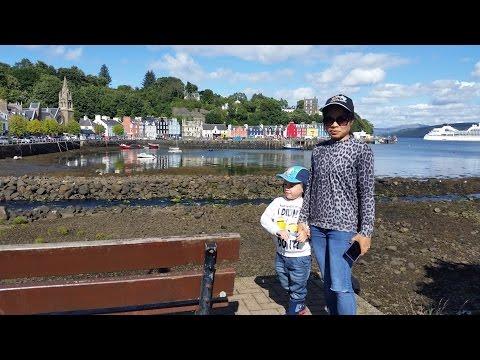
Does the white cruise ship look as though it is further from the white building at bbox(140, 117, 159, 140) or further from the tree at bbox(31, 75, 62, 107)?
the tree at bbox(31, 75, 62, 107)

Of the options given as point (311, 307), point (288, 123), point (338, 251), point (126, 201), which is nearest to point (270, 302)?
point (311, 307)

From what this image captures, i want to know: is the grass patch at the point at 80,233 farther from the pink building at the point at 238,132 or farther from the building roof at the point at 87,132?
the pink building at the point at 238,132

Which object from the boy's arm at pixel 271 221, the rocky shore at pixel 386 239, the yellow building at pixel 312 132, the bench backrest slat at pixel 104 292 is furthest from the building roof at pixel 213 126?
the bench backrest slat at pixel 104 292

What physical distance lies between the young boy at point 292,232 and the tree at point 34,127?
3240 inches

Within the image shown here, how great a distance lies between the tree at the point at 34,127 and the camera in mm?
74650

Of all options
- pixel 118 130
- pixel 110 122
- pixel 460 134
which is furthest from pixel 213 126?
pixel 460 134

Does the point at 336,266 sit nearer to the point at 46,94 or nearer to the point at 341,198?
the point at 341,198

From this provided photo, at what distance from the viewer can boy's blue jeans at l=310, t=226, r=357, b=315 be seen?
3.24 m

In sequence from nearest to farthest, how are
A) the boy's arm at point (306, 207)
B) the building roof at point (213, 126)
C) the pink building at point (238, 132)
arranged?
the boy's arm at point (306, 207), the building roof at point (213, 126), the pink building at point (238, 132)
